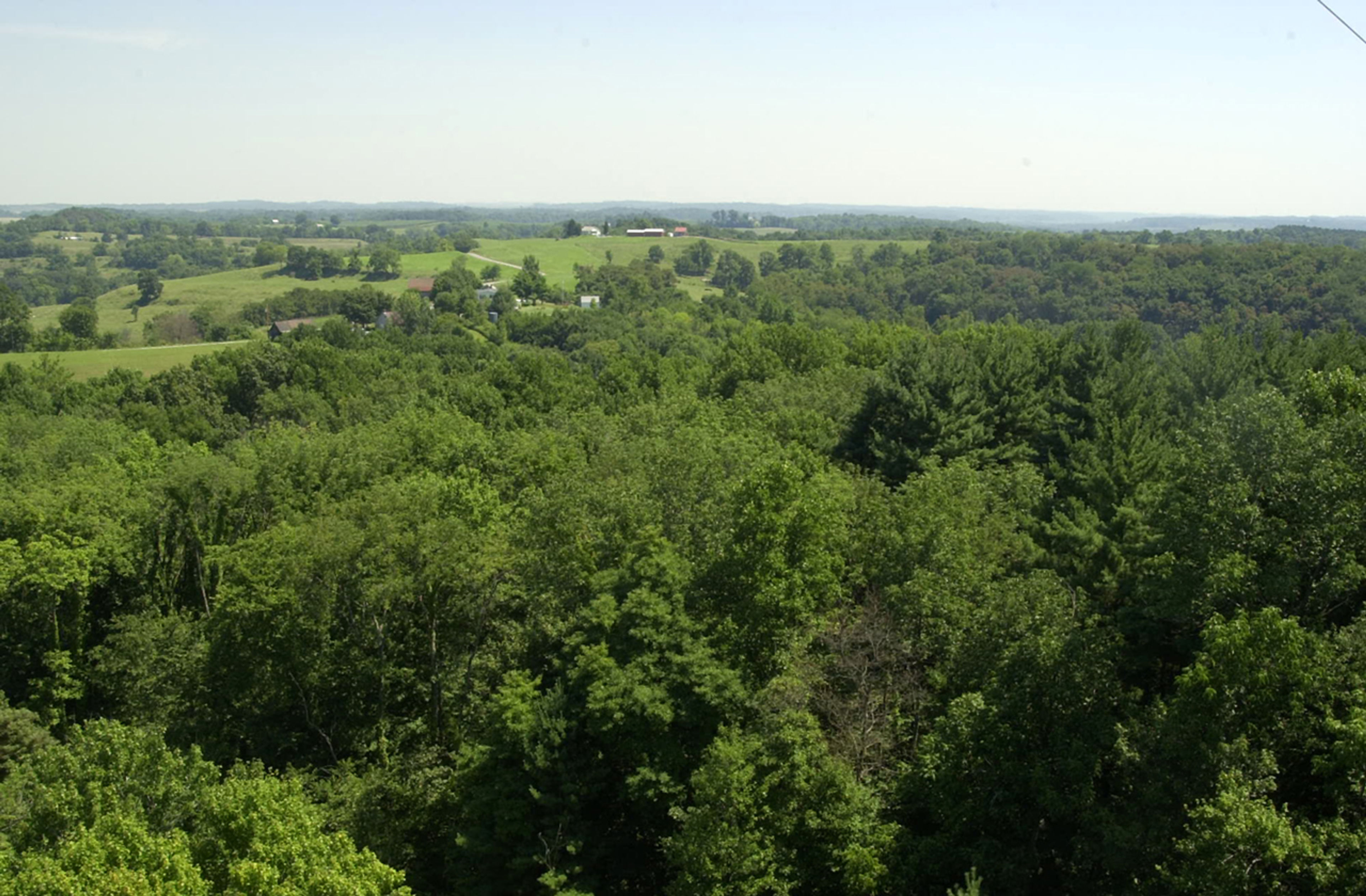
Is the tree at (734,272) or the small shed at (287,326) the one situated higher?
the tree at (734,272)

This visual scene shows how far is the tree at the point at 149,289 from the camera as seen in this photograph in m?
161

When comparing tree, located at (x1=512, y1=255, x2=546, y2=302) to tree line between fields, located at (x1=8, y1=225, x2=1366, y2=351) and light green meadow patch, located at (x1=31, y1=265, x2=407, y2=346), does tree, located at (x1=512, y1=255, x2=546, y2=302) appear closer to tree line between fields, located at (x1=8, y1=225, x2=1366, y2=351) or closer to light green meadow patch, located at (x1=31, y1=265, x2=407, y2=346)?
tree line between fields, located at (x1=8, y1=225, x2=1366, y2=351)

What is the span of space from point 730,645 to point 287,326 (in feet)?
379

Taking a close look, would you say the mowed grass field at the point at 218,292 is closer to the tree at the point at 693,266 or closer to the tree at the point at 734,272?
the tree at the point at 693,266

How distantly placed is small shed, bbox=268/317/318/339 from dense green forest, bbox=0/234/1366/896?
70.9 m

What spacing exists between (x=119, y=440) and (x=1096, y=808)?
55663mm

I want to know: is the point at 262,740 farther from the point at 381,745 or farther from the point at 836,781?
the point at 836,781

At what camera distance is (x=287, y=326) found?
122 meters

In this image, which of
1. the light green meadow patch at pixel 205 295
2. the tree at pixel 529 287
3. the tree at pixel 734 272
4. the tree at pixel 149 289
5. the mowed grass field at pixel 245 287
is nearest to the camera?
the light green meadow patch at pixel 205 295

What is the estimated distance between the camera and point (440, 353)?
95375 millimetres

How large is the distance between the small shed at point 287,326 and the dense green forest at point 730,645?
233 ft

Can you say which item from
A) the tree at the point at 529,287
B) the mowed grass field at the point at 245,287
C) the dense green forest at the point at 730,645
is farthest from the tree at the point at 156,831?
the tree at the point at 529,287

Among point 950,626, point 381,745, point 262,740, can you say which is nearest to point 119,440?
point 262,740

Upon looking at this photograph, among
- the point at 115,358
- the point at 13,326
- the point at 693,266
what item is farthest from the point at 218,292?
the point at 693,266
